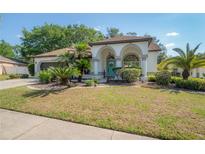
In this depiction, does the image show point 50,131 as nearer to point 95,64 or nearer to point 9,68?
point 95,64

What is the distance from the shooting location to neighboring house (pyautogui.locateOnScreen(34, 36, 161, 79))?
17.0 meters

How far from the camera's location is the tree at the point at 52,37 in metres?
37.1

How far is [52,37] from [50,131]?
34434 mm

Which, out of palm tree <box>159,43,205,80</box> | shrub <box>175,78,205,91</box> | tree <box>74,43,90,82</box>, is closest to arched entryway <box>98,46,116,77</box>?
tree <box>74,43,90,82</box>

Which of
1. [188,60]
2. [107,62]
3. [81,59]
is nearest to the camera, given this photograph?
[188,60]

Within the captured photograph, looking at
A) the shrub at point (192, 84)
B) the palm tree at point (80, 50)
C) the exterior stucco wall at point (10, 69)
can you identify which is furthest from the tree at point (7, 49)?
the shrub at point (192, 84)

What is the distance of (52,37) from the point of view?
3666 cm

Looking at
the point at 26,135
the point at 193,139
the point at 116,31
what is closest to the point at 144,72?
the point at 193,139

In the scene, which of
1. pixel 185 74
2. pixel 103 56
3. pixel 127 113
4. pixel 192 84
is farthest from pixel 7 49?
pixel 127 113

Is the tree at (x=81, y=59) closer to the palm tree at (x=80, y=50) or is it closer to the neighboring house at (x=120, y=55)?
the palm tree at (x=80, y=50)

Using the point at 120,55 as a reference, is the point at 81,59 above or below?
below

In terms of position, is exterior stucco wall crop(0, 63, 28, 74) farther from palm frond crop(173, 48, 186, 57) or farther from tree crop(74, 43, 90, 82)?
palm frond crop(173, 48, 186, 57)

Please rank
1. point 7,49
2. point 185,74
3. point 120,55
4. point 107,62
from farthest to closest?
point 7,49, point 107,62, point 120,55, point 185,74

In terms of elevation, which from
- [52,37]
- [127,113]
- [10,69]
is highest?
[52,37]
